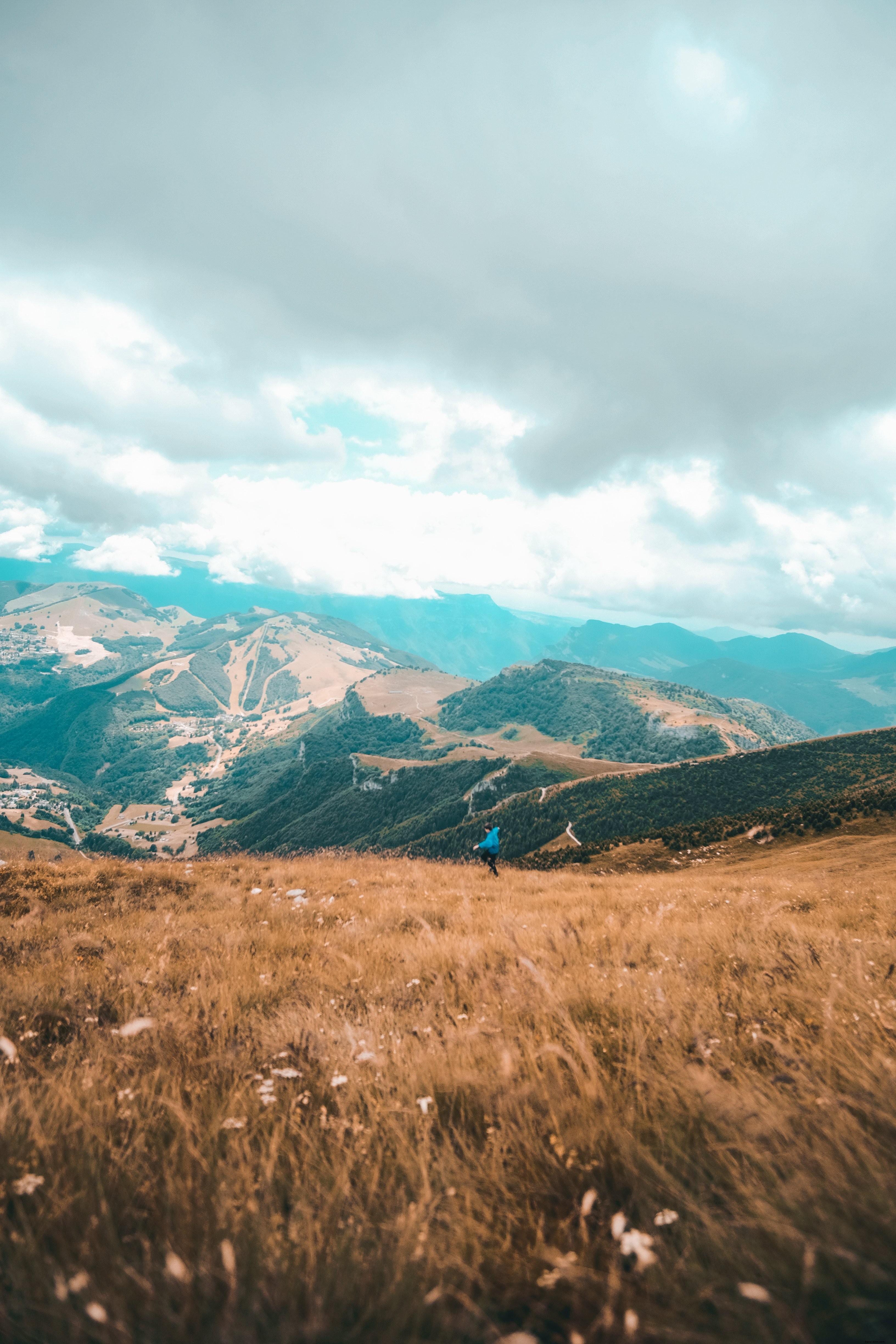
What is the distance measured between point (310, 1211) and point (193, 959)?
485 cm

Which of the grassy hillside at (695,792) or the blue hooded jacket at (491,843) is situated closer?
the blue hooded jacket at (491,843)

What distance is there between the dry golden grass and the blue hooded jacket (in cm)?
1267

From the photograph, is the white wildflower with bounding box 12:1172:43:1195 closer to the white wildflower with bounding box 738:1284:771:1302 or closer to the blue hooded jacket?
the white wildflower with bounding box 738:1284:771:1302

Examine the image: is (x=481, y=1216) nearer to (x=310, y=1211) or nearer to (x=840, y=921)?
(x=310, y=1211)

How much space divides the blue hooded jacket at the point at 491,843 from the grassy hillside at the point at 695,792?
9378cm

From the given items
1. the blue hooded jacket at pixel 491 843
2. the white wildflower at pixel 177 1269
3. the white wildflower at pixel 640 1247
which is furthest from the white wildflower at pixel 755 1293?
the blue hooded jacket at pixel 491 843

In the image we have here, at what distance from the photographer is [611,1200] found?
87.0 inches

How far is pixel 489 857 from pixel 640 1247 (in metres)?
17.3

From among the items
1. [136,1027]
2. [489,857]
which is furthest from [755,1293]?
[489,857]

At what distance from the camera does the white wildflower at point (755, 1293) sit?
46.3 inches

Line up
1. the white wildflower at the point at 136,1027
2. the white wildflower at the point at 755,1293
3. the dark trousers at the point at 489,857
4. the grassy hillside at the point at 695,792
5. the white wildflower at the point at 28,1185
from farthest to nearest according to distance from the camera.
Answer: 1. the grassy hillside at the point at 695,792
2. the dark trousers at the point at 489,857
3. the white wildflower at the point at 136,1027
4. the white wildflower at the point at 28,1185
5. the white wildflower at the point at 755,1293

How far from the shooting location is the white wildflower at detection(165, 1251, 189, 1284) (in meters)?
1.53

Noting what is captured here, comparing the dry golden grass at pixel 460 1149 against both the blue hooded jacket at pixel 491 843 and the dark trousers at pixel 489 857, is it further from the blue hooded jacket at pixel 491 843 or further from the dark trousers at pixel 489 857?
the dark trousers at pixel 489 857

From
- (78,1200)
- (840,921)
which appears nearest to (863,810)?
(840,921)
